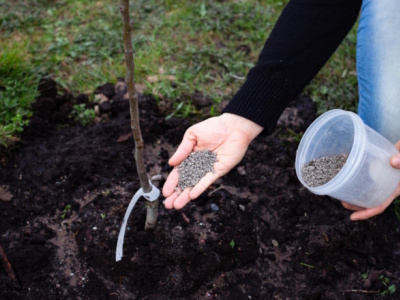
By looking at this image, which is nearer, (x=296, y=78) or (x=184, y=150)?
(x=184, y=150)

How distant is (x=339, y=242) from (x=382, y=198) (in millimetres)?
424

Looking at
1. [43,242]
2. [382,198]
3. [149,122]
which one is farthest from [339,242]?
[43,242]

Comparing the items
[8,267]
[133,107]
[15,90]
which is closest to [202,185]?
[133,107]

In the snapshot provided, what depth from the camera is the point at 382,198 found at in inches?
75.8

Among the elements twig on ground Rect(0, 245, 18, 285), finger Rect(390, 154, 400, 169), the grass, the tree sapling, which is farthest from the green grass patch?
finger Rect(390, 154, 400, 169)

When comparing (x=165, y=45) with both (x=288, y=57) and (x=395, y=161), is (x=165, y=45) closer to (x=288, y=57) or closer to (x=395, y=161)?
(x=288, y=57)

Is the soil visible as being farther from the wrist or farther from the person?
the wrist

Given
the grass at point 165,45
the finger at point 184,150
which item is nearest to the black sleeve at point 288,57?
the finger at point 184,150

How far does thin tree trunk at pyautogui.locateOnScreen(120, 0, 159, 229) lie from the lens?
1.31 metres

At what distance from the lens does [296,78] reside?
2.23m

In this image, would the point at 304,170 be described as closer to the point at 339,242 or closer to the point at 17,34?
the point at 339,242

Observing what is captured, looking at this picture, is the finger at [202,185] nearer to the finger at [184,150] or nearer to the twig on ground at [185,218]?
the finger at [184,150]

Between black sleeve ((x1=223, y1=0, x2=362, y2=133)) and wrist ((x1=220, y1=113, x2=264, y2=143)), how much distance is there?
0.09 feet

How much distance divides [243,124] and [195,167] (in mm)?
344
